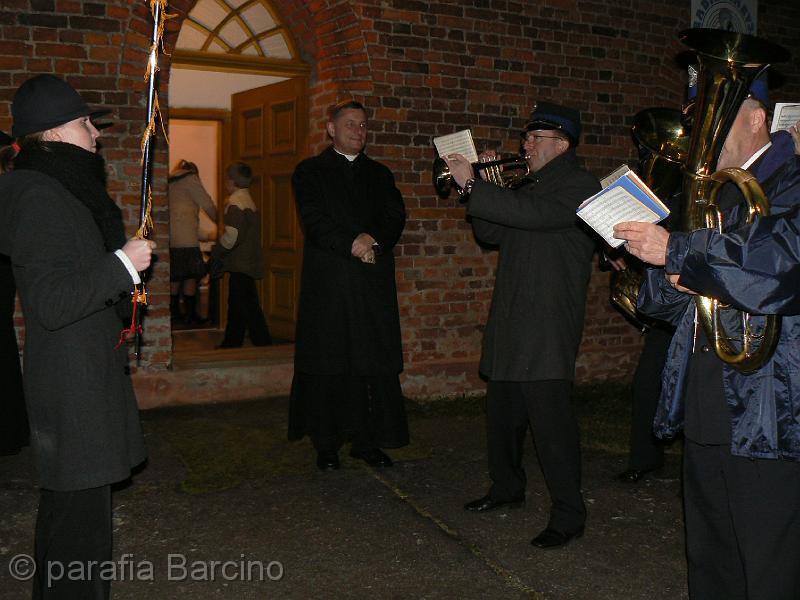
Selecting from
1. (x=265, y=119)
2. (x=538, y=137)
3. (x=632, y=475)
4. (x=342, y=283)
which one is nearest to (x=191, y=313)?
(x=265, y=119)

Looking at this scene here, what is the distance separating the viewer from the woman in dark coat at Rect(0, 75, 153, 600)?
2715 mm

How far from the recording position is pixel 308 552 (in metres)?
4.00

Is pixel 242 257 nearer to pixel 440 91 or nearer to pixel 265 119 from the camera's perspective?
pixel 265 119

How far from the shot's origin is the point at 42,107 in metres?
2.79

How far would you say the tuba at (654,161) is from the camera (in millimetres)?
4945

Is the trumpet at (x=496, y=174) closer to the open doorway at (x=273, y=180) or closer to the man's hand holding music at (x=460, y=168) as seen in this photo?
the man's hand holding music at (x=460, y=168)

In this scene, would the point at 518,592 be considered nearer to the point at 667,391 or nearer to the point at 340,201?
the point at 667,391

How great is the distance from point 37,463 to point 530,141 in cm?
277

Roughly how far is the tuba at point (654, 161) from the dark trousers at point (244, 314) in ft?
11.9

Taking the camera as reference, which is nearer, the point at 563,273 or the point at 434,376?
the point at 563,273

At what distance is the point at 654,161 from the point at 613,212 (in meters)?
2.41

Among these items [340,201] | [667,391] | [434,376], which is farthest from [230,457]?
[667,391]

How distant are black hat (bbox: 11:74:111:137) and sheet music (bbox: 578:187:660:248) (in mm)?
1778

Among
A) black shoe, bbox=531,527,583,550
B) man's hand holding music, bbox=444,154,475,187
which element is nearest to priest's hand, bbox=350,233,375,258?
man's hand holding music, bbox=444,154,475,187
